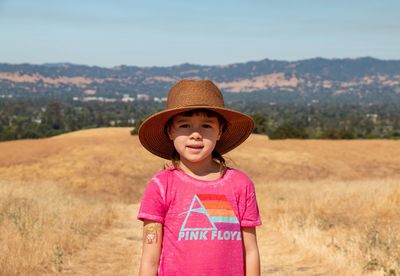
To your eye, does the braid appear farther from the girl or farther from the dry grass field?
the dry grass field

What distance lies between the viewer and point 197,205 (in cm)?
330

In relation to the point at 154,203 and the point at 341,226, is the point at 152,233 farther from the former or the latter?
the point at 341,226

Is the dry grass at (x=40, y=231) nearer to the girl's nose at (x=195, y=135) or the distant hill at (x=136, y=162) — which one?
the girl's nose at (x=195, y=135)

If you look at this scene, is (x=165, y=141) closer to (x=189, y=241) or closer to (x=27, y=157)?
(x=189, y=241)

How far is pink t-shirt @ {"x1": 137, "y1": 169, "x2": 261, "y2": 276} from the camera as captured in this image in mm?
3256

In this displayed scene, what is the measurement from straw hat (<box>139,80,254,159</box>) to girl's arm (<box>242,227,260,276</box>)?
67 cm

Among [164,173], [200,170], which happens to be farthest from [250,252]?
[164,173]

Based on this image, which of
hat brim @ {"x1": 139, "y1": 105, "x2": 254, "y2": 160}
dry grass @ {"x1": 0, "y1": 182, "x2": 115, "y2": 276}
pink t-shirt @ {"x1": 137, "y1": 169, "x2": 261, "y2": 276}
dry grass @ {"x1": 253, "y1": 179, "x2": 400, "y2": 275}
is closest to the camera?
pink t-shirt @ {"x1": 137, "y1": 169, "x2": 261, "y2": 276}

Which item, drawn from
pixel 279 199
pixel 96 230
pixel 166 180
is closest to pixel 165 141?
pixel 166 180

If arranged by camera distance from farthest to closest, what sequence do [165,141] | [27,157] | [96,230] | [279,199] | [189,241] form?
[27,157] < [279,199] < [96,230] < [165,141] < [189,241]

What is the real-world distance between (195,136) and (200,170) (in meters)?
0.22

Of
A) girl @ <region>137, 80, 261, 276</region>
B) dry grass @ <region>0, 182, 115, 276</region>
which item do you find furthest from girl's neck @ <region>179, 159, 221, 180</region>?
dry grass @ <region>0, 182, 115, 276</region>

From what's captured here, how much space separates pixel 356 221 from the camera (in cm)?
1220

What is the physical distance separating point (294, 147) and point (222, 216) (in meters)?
35.4
